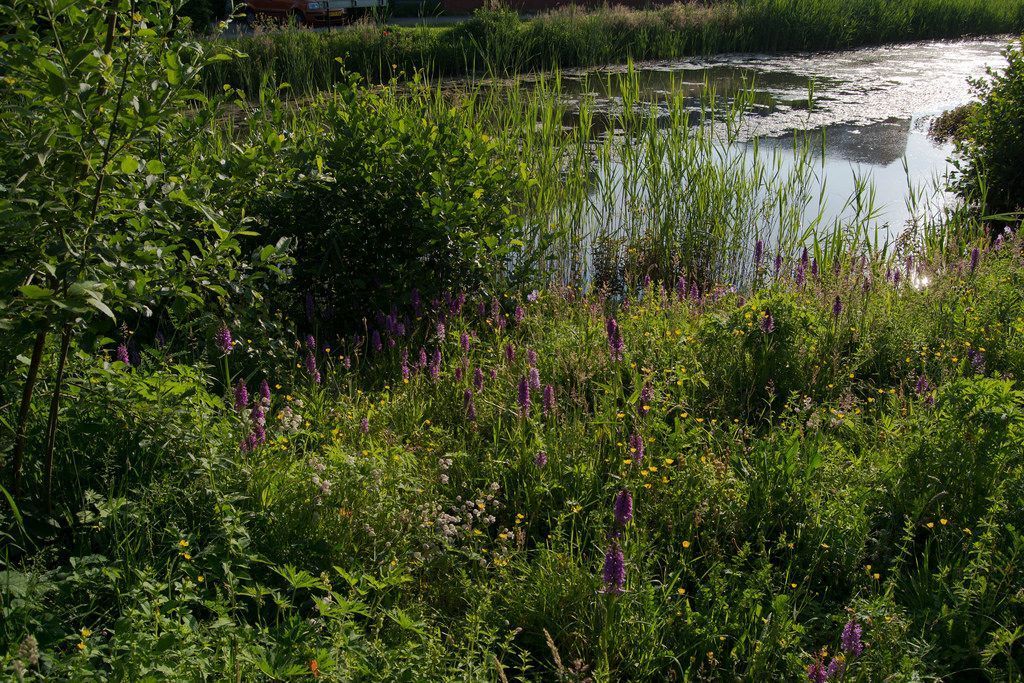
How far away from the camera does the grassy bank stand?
12.0m

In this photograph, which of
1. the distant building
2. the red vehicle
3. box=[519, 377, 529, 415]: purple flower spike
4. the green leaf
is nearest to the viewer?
the green leaf

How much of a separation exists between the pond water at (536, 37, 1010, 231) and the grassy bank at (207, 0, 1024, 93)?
0.63 metres

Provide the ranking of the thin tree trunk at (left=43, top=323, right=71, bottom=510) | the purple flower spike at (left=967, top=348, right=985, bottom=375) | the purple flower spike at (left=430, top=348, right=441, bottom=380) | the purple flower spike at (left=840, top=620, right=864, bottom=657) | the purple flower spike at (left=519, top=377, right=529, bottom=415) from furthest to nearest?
the purple flower spike at (left=430, top=348, right=441, bottom=380) < the purple flower spike at (left=967, top=348, right=985, bottom=375) < the purple flower spike at (left=519, top=377, right=529, bottom=415) < the thin tree trunk at (left=43, top=323, right=71, bottom=510) < the purple flower spike at (left=840, top=620, right=864, bottom=657)

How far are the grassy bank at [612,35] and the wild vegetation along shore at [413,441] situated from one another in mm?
6153

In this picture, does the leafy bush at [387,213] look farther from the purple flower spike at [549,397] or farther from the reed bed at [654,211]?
the purple flower spike at [549,397]

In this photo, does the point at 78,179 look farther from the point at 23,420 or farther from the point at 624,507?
the point at 624,507

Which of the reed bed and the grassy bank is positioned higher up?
the grassy bank

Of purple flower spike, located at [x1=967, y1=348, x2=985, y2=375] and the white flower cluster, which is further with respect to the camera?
purple flower spike, located at [x1=967, y1=348, x2=985, y2=375]

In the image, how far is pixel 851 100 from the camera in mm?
12977

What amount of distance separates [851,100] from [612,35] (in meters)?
4.96

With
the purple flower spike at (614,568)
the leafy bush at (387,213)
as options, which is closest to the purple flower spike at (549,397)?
the purple flower spike at (614,568)

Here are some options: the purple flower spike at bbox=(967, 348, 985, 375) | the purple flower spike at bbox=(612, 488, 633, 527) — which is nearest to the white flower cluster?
the purple flower spike at bbox=(612, 488, 633, 527)

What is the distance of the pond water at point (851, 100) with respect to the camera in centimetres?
859

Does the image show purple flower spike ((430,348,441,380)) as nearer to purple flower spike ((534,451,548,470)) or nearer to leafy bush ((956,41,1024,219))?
purple flower spike ((534,451,548,470))
